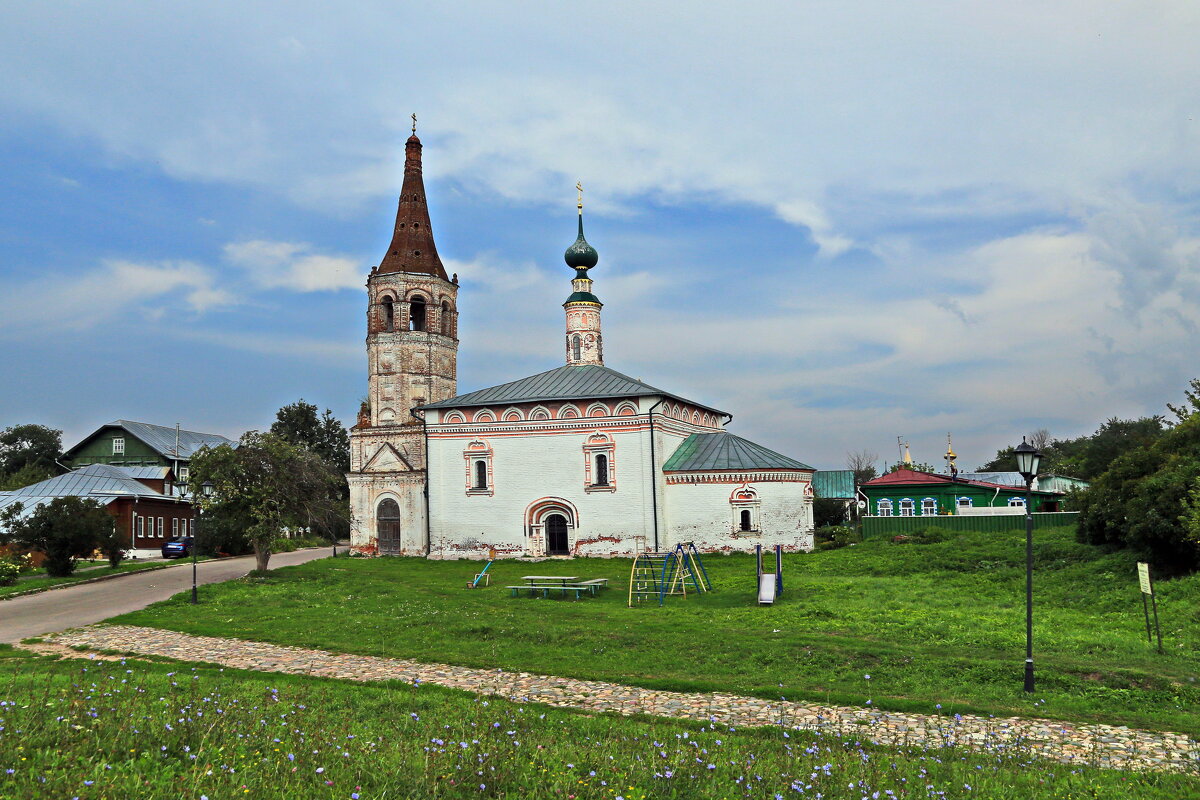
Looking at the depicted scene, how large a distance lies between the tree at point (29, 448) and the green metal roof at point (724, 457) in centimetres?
5100

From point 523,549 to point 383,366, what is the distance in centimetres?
1022

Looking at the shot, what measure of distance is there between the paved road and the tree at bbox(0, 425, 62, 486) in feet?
144

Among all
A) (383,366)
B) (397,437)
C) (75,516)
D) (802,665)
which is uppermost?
(383,366)

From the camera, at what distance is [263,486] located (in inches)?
951

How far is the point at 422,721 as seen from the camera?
7867 mm

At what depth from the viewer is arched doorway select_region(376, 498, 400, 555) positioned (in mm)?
34562

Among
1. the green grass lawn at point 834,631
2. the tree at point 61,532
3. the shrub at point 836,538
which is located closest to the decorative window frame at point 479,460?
the green grass lawn at point 834,631

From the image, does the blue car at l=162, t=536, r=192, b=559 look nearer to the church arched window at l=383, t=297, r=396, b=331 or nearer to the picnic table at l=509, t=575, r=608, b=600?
the church arched window at l=383, t=297, r=396, b=331

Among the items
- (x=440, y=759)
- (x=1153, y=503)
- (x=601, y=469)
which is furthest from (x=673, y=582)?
(x=601, y=469)

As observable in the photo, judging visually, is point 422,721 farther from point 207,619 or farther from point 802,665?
point 207,619

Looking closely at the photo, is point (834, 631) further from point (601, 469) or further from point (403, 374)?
point (403, 374)

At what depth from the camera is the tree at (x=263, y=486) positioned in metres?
23.5

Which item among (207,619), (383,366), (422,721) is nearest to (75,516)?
(207,619)

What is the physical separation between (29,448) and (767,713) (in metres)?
71.5
